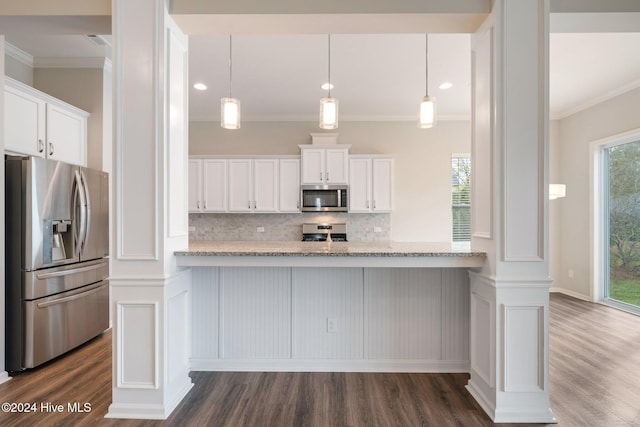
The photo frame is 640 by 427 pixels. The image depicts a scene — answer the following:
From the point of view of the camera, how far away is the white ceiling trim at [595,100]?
4.24 m

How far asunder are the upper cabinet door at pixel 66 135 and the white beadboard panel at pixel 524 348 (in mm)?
4063

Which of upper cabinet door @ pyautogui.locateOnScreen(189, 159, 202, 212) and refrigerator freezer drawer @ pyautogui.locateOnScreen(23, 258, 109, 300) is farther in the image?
upper cabinet door @ pyautogui.locateOnScreen(189, 159, 202, 212)

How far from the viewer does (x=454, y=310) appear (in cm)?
259

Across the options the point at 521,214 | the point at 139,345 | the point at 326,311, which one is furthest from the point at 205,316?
the point at 521,214

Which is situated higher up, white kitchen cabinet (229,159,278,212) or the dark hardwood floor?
white kitchen cabinet (229,159,278,212)

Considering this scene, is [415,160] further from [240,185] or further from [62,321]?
[62,321]

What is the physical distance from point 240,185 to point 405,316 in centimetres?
347

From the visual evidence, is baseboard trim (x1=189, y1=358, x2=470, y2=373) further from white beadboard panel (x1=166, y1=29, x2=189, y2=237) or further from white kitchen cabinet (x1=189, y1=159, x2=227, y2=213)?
white kitchen cabinet (x1=189, y1=159, x2=227, y2=213)

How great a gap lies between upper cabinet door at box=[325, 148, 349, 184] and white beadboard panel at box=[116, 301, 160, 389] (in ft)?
11.6

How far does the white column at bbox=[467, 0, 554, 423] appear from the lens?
2023 mm

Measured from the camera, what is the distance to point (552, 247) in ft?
18.2

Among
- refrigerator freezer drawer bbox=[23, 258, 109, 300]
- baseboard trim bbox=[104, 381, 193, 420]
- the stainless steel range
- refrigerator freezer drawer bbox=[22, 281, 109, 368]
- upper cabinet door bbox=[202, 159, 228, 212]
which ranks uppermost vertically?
upper cabinet door bbox=[202, 159, 228, 212]

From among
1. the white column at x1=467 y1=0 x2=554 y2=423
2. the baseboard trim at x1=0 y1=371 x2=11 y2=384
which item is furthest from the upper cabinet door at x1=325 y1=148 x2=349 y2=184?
the baseboard trim at x1=0 y1=371 x2=11 y2=384

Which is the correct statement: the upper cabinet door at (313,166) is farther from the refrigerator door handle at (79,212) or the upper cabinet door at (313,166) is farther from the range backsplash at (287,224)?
the refrigerator door handle at (79,212)
